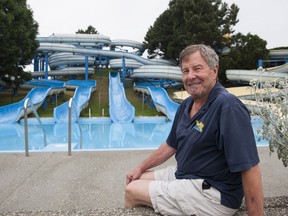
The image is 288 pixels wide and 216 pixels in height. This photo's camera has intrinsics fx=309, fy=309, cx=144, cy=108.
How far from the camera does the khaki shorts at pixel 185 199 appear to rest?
5.56 ft

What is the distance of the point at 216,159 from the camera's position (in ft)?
5.56

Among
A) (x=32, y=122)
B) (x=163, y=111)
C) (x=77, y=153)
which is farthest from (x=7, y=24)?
(x=77, y=153)

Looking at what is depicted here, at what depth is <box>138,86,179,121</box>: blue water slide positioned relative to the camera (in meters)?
14.1

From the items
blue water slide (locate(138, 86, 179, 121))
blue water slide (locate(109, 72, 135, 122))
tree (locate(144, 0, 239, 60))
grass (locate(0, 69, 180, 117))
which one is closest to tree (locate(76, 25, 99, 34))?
tree (locate(144, 0, 239, 60))

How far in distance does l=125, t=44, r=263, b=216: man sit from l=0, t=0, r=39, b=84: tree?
51.1 ft

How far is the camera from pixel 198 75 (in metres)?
1.77

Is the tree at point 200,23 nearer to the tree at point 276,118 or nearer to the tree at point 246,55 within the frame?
the tree at point 246,55

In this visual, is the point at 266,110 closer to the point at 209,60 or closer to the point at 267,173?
the point at 209,60

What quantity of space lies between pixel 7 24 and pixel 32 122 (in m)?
5.87

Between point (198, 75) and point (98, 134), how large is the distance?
9886 millimetres

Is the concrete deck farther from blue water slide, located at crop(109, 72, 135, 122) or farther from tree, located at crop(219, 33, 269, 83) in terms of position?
tree, located at crop(219, 33, 269, 83)

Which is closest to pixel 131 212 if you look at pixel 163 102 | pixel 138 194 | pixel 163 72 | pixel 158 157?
pixel 138 194

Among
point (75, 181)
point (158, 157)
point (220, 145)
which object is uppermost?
point (220, 145)

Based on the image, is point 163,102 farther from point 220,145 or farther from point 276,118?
point 220,145
